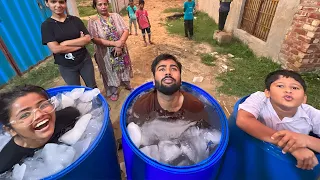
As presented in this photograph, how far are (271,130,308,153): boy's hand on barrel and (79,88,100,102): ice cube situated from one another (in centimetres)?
129

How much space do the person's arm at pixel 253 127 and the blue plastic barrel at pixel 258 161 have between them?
49 millimetres

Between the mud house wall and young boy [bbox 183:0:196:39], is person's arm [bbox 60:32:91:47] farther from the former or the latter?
young boy [bbox 183:0:196:39]

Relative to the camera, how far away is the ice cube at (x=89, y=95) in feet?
5.08

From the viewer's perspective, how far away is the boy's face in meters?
1.26

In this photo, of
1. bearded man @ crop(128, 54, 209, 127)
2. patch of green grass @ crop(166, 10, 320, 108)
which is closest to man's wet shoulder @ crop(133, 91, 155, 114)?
bearded man @ crop(128, 54, 209, 127)

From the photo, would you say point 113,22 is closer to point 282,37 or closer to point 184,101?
point 184,101

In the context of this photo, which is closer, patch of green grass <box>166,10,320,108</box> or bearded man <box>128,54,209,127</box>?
bearded man <box>128,54,209,127</box>

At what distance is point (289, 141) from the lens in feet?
3.41

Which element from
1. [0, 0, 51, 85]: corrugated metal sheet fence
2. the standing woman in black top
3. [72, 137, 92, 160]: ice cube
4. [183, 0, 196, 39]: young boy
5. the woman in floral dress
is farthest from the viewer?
[183, 0, 196, 39]: young boy

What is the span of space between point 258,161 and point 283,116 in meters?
0.44

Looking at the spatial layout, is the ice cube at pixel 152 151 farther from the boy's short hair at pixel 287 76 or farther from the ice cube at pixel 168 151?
the boy's short hair at pixel 287 76

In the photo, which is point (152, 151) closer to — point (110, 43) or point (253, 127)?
point (253, 127)

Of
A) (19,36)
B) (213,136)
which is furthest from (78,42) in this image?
(19,36)

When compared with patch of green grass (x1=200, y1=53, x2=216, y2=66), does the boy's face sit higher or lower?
higher
